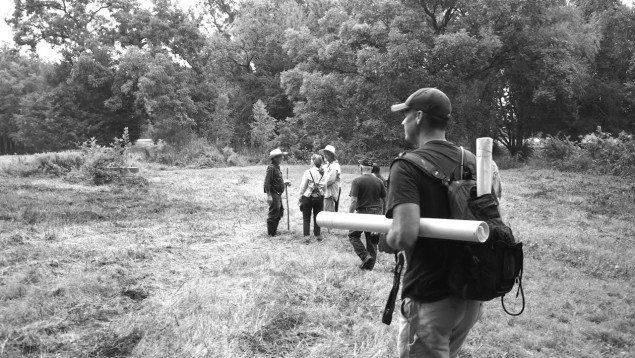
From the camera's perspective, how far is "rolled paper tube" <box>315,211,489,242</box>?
1.88 metres

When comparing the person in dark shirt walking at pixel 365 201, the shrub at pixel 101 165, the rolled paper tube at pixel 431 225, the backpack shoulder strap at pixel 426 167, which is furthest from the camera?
the shrub at pixel 101 165

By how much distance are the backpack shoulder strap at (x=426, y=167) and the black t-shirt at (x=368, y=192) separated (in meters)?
5.03

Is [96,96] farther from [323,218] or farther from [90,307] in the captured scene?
[323,218]

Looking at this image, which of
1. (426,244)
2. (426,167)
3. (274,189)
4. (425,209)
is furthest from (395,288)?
(274,189)

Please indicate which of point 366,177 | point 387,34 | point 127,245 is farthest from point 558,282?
point 387,34

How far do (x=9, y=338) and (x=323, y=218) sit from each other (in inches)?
137

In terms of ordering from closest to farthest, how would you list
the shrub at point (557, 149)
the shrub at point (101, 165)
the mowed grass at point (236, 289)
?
the mowed grass at point (236, 289), the shrub at point (101, 165), the shrub at point (557, 149)

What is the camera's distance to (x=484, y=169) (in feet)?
6.78

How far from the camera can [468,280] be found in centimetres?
209

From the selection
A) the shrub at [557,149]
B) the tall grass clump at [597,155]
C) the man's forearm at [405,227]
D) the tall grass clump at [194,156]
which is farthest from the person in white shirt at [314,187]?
the tall grass clump at [194,156]

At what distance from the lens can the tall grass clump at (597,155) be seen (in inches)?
781

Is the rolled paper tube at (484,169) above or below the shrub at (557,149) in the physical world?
below

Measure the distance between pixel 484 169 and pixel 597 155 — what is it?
23.0 metres

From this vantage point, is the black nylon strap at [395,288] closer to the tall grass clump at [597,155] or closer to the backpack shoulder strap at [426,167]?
the backpack shoulder strap at [426,167]
